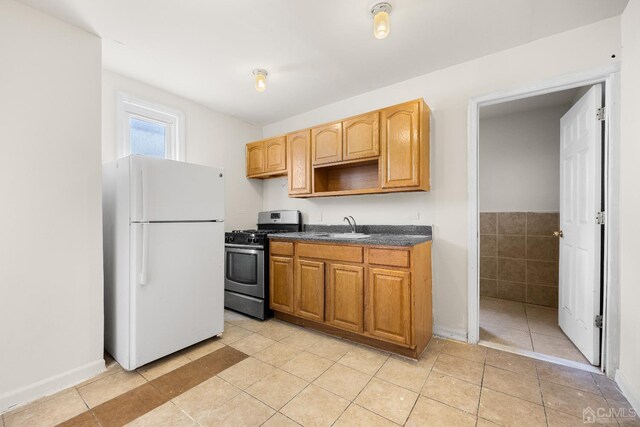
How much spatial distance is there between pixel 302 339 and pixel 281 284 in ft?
1.95

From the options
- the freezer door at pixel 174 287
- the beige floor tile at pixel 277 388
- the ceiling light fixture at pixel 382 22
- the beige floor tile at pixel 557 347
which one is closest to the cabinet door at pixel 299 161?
the freezer door at pixel 174 287

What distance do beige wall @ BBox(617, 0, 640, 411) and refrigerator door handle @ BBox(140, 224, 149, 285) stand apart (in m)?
Answer: 3.17

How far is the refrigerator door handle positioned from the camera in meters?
2.01

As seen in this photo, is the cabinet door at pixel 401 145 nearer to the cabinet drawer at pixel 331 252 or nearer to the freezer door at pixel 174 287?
the cabinet drawer at pixel 331 252

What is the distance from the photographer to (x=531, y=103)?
10.8 ft

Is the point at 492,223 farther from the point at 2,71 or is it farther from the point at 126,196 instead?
the point at 2,71

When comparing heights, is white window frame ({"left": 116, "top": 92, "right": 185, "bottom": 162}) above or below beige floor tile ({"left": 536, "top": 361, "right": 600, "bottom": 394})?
above

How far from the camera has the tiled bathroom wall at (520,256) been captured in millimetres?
3414

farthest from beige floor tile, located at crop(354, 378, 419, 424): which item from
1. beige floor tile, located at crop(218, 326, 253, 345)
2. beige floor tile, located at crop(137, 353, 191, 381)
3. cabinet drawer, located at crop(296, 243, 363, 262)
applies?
beige floor tile, located at crop(137, 353, 191, 381)

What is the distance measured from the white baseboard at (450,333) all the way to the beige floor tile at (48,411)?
270cm

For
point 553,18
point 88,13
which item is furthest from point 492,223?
point 88,13

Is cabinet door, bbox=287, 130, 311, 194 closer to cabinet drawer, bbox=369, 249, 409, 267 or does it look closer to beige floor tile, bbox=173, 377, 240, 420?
cabinet drawer, bbox=369, 249, 409, 267

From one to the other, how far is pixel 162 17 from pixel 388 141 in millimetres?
1986

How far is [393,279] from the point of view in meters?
2.18
